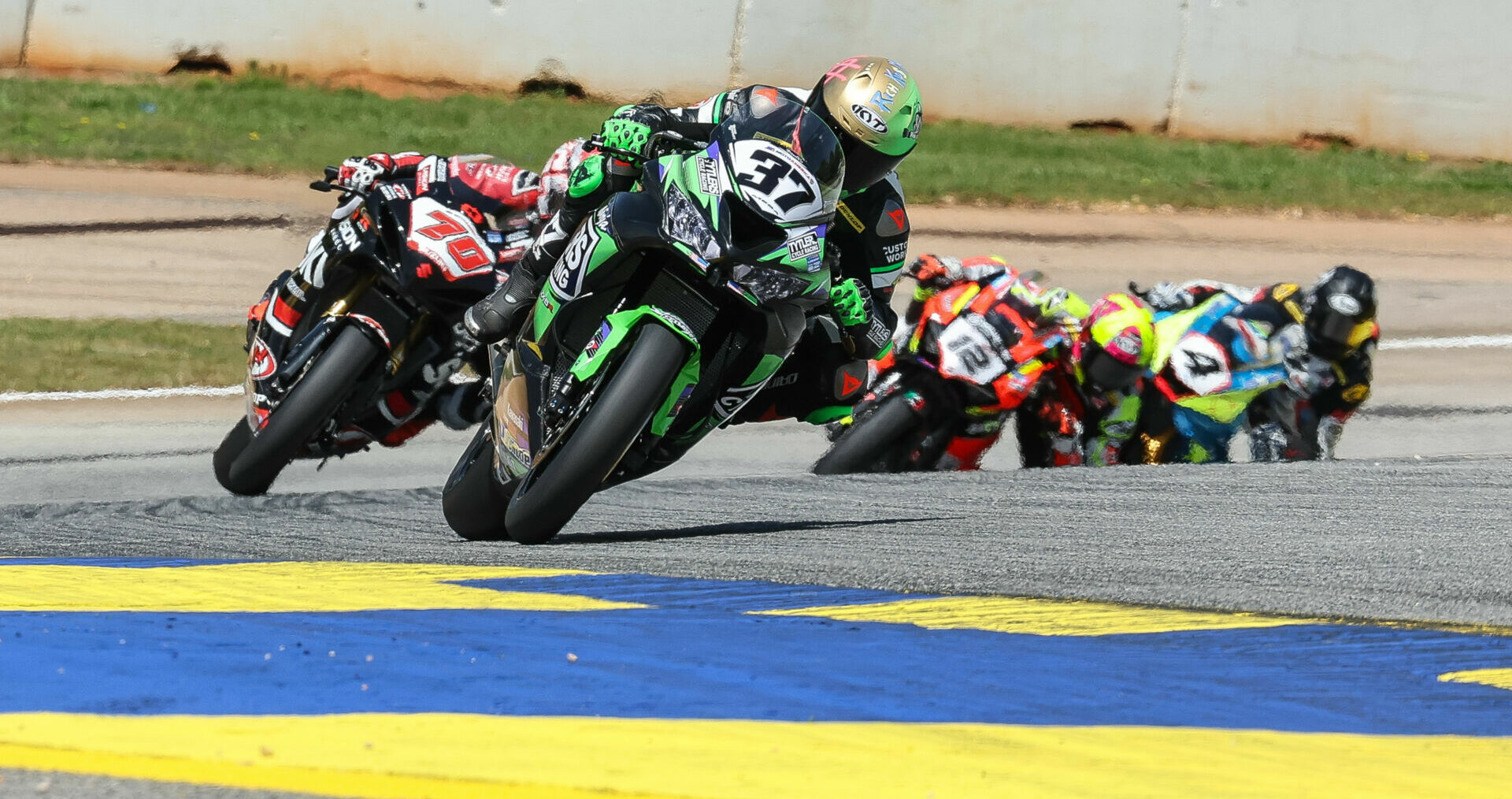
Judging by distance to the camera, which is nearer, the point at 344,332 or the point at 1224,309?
the point at 344,332

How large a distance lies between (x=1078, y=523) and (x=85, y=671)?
3494mm

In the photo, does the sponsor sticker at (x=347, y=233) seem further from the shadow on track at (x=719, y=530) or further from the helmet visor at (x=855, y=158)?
the helmet visor at (x=855, y=158)

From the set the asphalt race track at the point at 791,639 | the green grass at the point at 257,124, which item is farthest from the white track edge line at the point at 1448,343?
the green grass at the point at 257,124

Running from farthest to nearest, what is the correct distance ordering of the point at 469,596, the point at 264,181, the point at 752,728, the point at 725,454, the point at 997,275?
the point at 264,181 < the point at 725,454 < the point at 997,275 < the point at 469,596 < the point at 752,728

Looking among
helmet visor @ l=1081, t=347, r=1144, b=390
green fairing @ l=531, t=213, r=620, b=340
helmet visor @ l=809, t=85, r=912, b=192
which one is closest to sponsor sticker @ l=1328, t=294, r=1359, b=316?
helmet visor @ l=1081, t=347, r=1144, b=390

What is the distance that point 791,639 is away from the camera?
346 cm

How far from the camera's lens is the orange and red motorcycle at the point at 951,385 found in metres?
7.75

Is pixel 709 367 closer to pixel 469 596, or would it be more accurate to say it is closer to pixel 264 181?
pixel 469 596

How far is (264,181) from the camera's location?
14031mm

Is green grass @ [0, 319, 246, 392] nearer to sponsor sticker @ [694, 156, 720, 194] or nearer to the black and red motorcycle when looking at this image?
the black and red motorcycle

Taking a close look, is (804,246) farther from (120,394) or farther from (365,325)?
(120,394)

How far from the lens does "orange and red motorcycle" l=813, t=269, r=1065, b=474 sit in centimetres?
775

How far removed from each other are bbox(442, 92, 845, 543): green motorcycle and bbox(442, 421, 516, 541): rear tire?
0.12 metres

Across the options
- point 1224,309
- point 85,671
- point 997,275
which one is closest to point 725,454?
point 997,275
